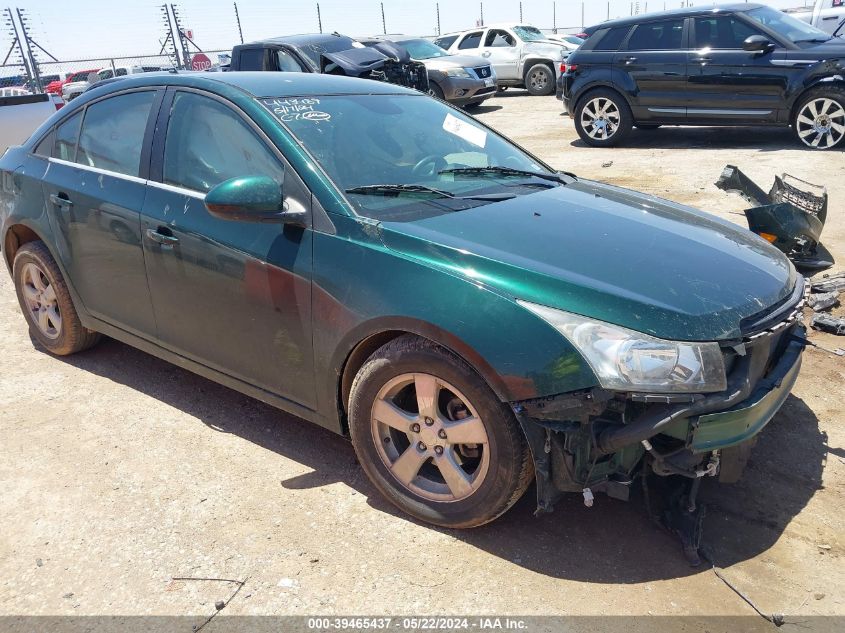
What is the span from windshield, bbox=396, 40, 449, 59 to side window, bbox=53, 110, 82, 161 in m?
12.9

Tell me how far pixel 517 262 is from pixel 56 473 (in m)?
2.36

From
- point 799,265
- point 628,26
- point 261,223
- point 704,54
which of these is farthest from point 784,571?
point 628,26

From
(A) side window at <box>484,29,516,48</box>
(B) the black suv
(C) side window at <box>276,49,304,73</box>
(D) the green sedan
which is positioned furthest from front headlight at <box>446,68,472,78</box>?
(D) the green sedan

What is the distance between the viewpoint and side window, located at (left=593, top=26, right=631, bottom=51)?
34.8 ft

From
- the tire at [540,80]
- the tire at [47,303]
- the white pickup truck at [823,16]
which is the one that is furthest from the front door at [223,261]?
the white pickup truck at [823,16]

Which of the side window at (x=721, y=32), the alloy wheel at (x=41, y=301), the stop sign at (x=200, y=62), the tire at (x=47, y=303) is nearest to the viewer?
the tire at (x=47, y=303)

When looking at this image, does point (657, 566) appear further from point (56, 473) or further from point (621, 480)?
point (56, 473)

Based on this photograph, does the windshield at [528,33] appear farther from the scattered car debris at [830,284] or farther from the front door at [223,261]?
the front door at [223,261]

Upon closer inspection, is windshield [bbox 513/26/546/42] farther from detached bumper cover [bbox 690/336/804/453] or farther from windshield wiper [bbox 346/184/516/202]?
detached bumper cover [bbox 690/336/804/453]

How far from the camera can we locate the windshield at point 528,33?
18.8 meters

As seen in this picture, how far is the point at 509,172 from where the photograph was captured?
12.3 ft

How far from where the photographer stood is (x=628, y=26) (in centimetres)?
1056

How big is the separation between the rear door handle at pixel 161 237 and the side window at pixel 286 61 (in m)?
8.95

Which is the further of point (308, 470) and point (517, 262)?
point (308, 470)
